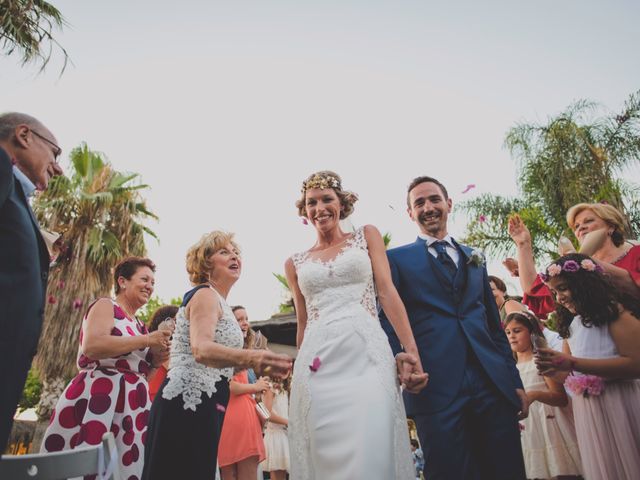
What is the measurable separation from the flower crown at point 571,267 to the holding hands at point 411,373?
1603 mm

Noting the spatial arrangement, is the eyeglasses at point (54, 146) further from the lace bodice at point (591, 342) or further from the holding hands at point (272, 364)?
the lace bodice at point (591, 342)

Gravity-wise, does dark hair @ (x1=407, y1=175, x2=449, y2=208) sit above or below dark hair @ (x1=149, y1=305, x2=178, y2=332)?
above

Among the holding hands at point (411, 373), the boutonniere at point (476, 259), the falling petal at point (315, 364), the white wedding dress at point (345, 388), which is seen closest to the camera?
the white wedding dress at point (345, 388)

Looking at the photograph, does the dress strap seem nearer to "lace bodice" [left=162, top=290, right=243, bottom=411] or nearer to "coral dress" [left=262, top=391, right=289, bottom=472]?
"lace bodice" [left=162, top=290, right=243, bottom=411]

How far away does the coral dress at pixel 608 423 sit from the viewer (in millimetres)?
3178

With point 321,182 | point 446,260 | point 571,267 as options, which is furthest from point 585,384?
point 321,182

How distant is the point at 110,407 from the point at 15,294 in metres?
2.00

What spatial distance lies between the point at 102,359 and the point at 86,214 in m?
12.7

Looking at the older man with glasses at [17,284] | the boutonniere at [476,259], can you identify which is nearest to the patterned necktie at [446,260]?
the boutonniere at [476,259]

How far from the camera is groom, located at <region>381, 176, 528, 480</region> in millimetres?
2732

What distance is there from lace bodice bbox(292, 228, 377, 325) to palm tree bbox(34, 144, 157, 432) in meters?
12.6

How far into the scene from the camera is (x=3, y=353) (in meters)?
1.78

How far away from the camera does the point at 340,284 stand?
3107 millimetres

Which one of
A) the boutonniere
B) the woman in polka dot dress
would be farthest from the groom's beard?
the woman in polka dot dress
